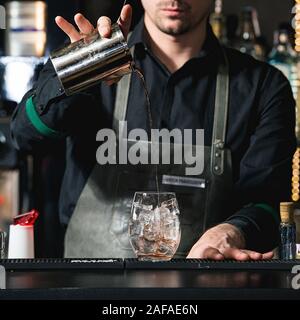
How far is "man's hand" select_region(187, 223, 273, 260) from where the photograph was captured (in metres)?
2.12

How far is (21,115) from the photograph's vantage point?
266cm

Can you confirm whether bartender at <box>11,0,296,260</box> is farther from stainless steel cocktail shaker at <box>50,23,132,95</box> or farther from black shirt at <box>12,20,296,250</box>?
stainless steel cocktail shaker at <box>50,23,132,95</box>

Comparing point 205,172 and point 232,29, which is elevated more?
point 232,29

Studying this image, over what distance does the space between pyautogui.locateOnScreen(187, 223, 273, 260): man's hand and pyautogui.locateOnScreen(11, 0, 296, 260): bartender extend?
1.23ft

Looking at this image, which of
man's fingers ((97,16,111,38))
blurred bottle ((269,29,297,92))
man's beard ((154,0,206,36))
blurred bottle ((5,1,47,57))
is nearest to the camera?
man's fingers ((97,16,111,38))

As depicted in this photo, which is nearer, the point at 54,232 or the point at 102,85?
the point at 102,85

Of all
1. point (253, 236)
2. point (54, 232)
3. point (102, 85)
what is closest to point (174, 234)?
point (253, 236)

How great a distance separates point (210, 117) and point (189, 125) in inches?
2.9

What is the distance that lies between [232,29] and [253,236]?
4.33 feet

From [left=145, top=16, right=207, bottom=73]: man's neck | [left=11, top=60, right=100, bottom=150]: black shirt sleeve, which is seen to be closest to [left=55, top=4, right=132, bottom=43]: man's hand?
[left=11, top=60, right=100, bottom=150]: black shirt sleeve

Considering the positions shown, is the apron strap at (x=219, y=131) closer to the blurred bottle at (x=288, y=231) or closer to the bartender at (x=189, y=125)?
the bartender at (x=189, y=125)

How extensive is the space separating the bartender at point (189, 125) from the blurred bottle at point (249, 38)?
1.90ft
